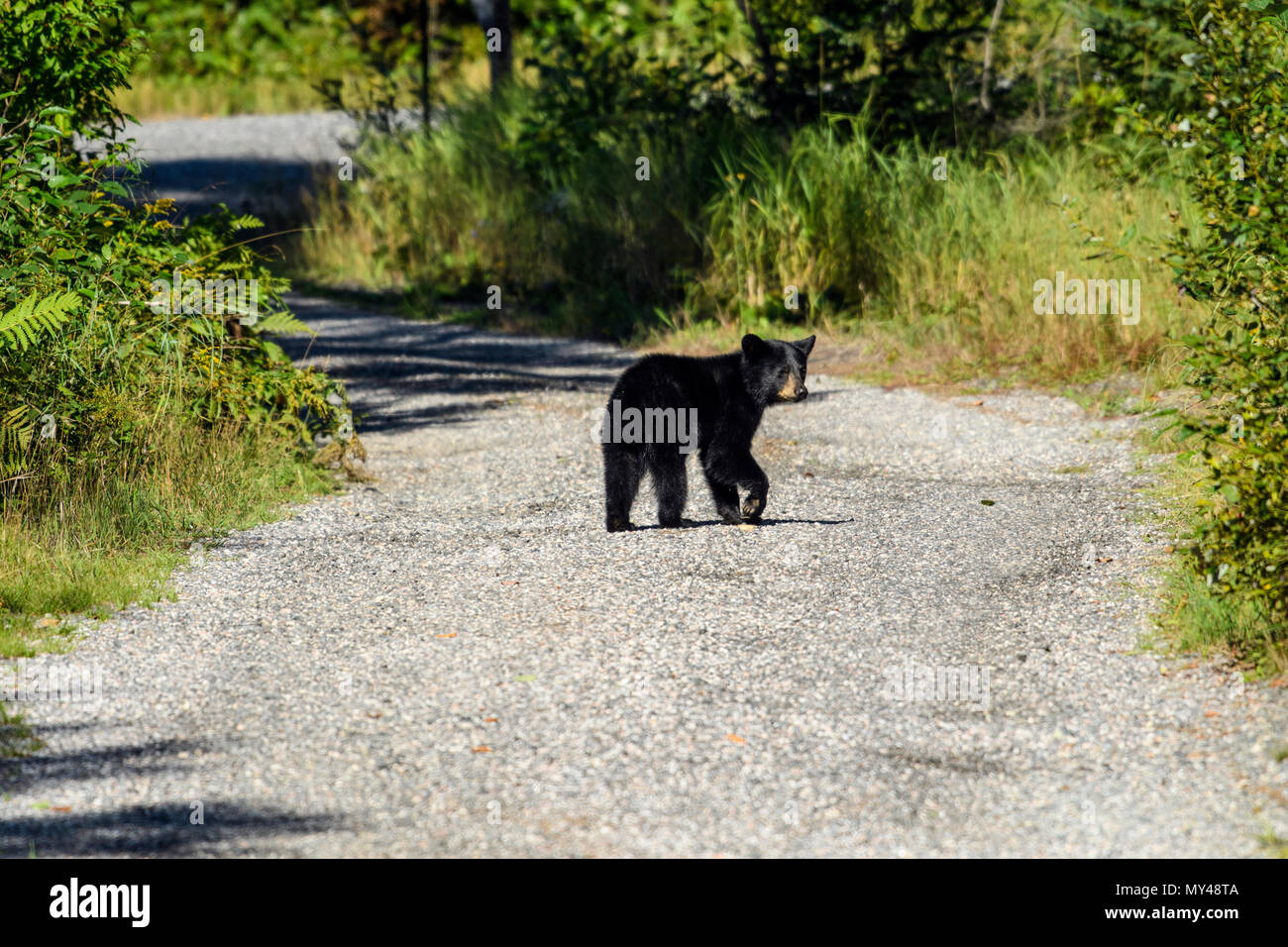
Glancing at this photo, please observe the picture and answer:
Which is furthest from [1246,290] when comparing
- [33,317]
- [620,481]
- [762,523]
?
[33,317]

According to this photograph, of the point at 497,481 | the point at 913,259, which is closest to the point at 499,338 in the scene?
the point at 913,259

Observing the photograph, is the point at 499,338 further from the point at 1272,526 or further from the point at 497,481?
the point at 1272,526

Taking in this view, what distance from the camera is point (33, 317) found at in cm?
658

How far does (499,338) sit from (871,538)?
7220 mm

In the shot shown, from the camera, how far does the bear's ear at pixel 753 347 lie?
282 inches

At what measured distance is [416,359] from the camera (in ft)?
41.1

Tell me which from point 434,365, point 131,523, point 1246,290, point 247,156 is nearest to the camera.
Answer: point 1246,290

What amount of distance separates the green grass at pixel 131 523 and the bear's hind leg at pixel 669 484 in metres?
2.24

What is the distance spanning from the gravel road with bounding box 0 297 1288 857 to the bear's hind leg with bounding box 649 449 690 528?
198mm

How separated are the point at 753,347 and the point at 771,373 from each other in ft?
0.57

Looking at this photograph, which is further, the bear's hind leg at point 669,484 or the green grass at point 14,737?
the bear's hind leg at point 669,484

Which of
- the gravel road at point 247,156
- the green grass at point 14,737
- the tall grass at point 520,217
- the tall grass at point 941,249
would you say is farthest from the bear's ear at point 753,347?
the gravel road at point 247,156

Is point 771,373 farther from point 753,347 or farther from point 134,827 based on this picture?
point 134,827

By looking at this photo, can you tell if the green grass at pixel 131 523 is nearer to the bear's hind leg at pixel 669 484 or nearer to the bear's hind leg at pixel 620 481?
the bear's hind leg at pixel 620 481
